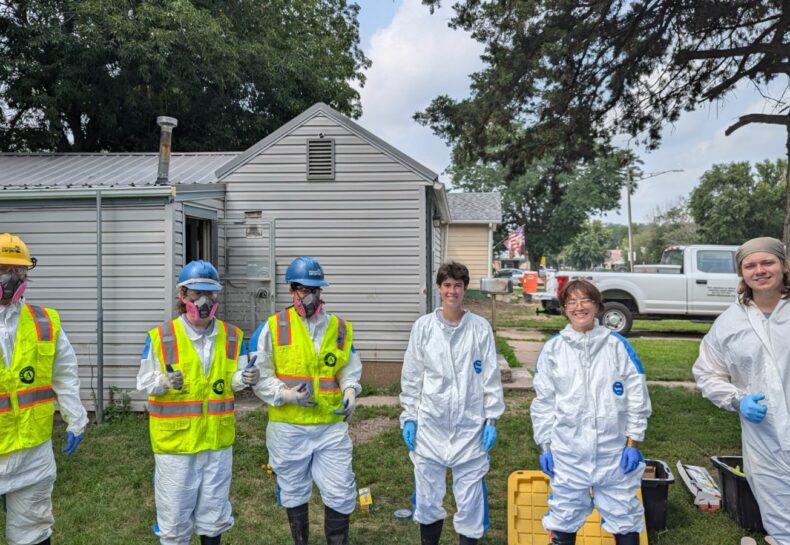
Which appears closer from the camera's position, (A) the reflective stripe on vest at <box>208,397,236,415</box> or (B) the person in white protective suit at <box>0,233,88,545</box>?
(B) the person in white protective suit at <box>0,233,88,545</box>

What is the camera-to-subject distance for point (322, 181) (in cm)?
819

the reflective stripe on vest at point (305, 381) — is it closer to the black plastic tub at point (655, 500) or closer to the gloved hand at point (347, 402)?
the gloved hand at point (347, 402)

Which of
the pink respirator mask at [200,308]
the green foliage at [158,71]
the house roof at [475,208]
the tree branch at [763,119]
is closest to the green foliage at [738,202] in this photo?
the house roof at [475,208]

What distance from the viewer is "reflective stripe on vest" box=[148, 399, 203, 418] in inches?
123

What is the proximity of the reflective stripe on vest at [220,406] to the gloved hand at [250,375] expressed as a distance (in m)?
0.15

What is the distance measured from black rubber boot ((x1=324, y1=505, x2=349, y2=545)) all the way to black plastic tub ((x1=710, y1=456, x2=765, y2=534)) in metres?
2.76

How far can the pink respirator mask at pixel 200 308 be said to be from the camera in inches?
125

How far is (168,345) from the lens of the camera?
3146 millimetres

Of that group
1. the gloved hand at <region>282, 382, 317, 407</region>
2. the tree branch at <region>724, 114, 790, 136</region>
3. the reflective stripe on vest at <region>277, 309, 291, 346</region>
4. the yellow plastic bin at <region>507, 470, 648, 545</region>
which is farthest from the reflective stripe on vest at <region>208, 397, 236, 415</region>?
the tree branch at <region>724, 114, 790, 136</region>

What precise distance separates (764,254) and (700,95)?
229 inches

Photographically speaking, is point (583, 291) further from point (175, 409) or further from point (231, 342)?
point (175, 409)

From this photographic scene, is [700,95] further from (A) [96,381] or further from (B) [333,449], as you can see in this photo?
(A) [96,381]

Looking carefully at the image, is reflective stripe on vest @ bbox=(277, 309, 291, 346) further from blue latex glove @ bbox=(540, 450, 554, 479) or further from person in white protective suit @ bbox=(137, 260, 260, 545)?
blue latex glove @ bbox=(540, 450, 554, 479)

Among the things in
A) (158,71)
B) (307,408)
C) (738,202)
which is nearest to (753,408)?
(307,408)
